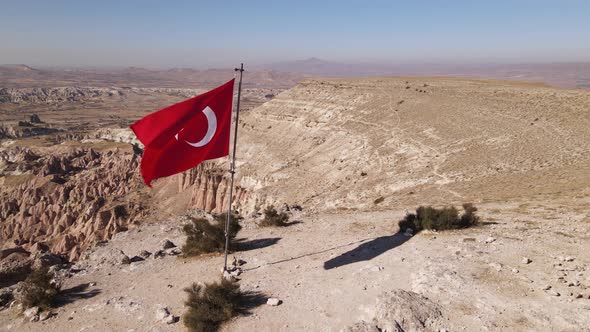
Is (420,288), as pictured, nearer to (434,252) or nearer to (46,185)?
(434,252)

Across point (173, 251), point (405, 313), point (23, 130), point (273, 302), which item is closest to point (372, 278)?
point (405, 313)

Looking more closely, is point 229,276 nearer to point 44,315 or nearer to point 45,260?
point 44,315

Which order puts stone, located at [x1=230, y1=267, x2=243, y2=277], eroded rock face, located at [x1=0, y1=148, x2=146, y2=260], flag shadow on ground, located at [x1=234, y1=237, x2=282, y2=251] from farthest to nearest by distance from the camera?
eroded rock face, located at [x1=0, y1=148, x2=146, y2=260] < flag shadow on ground, located at [x1=234, y1=237, x2=282, y2=251] < stone, located at [x1=230, y1=267, x2=243, y2=277]

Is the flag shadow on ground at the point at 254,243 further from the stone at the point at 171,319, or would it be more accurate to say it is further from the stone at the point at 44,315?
the stone at the point at 44,315

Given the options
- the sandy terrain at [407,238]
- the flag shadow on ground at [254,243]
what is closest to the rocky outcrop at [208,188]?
the sandy terrain at [407,238]

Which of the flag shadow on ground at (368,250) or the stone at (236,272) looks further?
the flag shadow on ground at (368,250)

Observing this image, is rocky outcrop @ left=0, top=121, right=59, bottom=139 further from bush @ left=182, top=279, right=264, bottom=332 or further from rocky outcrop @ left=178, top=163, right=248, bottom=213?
bush @ left=182, top=279, right=264, bottom=332

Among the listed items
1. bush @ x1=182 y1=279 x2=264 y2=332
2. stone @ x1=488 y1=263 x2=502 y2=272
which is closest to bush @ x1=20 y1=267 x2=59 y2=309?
bush @ x1=182 y1=279 x2=264 y2=332
